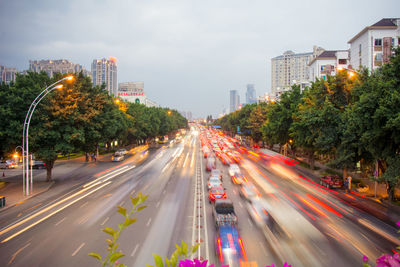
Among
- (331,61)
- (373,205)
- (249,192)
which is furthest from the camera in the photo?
(331,61)

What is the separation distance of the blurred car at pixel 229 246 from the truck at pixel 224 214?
0.36 meters

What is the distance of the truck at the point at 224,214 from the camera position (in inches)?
622

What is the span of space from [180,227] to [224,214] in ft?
9.58

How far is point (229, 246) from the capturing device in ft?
44.0

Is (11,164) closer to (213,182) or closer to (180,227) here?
(213,182)

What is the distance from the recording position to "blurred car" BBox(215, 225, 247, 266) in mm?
12118

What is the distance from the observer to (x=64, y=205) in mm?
21312

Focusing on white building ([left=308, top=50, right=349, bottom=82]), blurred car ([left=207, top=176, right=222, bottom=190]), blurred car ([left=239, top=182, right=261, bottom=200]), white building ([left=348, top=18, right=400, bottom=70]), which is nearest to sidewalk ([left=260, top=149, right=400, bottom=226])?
blurred car ([left=239, top=182, right=261, bottom=200])

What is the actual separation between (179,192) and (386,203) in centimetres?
1834

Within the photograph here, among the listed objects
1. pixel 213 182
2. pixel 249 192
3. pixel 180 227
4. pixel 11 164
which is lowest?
pixel 180 227

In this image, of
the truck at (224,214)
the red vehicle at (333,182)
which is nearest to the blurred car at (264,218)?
the truck at (224,214)

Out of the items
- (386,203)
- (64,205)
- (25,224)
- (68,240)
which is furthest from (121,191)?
(386,203)

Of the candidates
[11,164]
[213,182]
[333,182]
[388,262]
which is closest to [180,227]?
[213,182]

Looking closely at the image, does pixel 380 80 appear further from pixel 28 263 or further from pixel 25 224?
pixel 25 224
